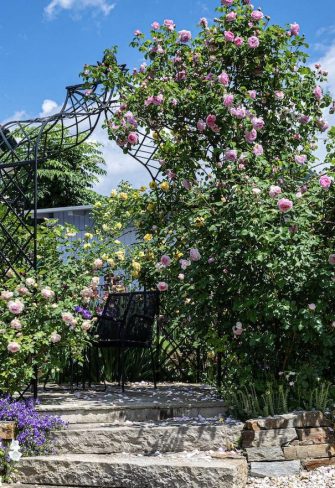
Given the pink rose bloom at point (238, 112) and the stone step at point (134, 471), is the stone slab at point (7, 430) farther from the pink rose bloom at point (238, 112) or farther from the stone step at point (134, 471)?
the pink rose bloom at point (238, 112)

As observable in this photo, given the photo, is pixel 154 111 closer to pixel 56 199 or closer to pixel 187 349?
pixel 187 349

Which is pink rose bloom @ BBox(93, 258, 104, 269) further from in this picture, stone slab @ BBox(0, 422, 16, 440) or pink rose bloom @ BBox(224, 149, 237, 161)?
stone slab @ BBox(0, 422, 16, 440)

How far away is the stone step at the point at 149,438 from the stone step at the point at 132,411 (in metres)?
0.22

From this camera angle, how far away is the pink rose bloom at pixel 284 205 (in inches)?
167

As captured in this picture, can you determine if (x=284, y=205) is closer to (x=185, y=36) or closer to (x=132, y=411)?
(x=132, y=411)

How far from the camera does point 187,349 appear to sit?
21.7ft

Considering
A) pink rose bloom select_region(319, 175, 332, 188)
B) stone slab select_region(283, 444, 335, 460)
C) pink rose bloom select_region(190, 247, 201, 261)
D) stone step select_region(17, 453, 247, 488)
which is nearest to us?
stone step select_region(17, 453, 247, 488)

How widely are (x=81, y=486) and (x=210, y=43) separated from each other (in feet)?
11.1

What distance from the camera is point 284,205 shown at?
13.9ft

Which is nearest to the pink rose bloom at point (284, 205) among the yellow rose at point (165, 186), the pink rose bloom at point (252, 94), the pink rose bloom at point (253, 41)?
the pink rose bloom at point (252, 94)

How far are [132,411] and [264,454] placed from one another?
1.02m

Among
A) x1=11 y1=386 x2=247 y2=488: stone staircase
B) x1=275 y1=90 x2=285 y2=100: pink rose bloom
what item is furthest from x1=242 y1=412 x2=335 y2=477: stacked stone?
x1=275 y1=90 x2=285 y2=100: pink rose bloom

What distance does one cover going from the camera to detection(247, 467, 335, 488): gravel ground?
12.8 feet

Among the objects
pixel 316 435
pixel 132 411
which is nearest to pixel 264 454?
pixel 316 435
